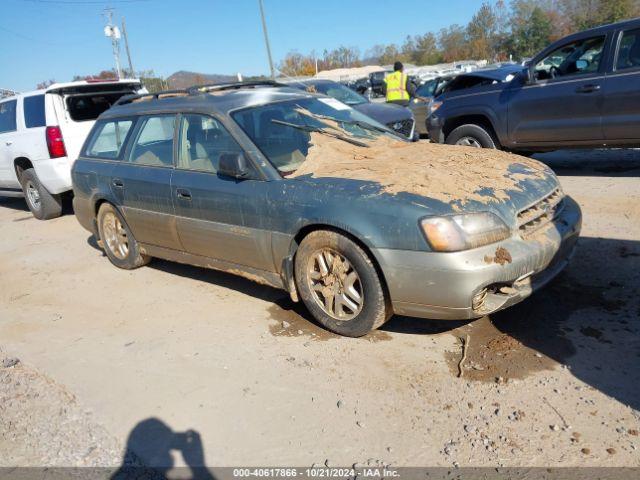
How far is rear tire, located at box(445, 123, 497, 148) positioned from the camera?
8023mm

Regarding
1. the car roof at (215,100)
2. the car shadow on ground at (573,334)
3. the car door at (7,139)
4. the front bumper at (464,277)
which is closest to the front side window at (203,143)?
the car roof at (215,100)

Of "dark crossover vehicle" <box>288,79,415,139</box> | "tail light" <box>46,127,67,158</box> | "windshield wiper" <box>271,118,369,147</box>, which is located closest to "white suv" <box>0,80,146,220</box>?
"tail light" <box>46,127,67,158</box>

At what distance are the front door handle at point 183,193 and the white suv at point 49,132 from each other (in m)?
4.55

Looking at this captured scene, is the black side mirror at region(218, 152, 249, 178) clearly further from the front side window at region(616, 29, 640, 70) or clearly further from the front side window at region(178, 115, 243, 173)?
the front side window at region(616, 29, 640, 70)

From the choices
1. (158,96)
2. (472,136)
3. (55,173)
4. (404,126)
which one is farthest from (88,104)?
(472,136)

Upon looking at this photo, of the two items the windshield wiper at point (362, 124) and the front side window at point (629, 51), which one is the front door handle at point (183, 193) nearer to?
the windshield wiper at point (362, 124)

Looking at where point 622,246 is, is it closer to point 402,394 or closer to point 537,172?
point 537,172

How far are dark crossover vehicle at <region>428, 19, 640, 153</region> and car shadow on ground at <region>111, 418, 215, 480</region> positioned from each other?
629 cm

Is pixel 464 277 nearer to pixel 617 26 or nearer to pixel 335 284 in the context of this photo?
pixel 335 284

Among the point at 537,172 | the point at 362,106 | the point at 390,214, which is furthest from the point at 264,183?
the point at 362,106

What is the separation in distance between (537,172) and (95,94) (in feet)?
22.9

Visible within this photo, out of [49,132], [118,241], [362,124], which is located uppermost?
[49,132]

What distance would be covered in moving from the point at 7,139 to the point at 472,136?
748 centimetres

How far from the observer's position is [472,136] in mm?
8195
